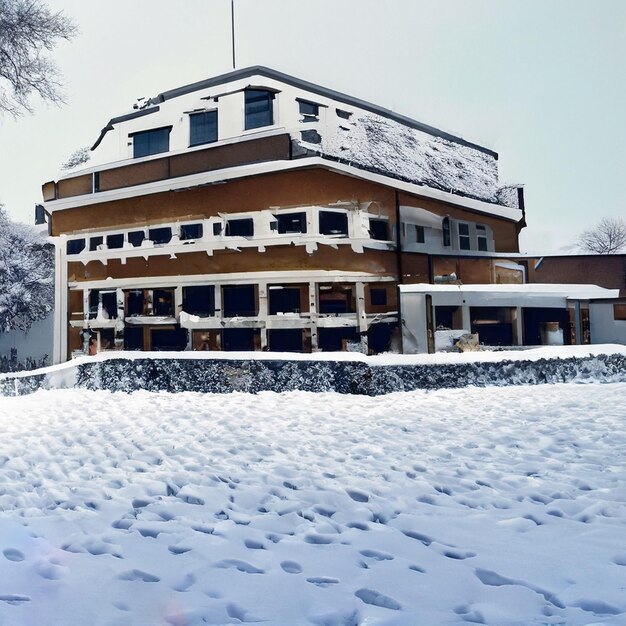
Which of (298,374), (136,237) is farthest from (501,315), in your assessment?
(136,237)

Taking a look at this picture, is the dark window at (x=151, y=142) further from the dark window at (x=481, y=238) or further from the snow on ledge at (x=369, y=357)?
the dark window at (x=481, y=238)

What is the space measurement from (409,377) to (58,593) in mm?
7961

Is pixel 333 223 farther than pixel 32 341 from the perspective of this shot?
No

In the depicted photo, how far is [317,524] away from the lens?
3.33 metres

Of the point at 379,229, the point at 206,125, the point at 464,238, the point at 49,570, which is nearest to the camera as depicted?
the point at 49,570

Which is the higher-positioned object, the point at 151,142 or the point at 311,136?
the point at 151,142

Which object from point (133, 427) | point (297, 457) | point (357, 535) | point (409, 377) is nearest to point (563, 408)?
point (409, 377)

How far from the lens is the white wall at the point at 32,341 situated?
25469mm

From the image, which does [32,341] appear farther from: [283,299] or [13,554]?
[13,554]

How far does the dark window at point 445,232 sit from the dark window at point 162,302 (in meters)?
9.51

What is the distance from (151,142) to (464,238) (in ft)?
39.2

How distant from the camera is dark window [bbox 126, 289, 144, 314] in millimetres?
17406

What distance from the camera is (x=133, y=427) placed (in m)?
6.75

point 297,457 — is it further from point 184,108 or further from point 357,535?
point 184,108
